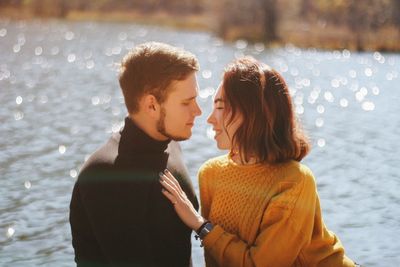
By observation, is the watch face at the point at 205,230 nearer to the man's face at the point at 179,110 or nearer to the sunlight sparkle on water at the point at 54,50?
the man's face at the point at 179,110

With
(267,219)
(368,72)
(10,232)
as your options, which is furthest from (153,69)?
(368,72)

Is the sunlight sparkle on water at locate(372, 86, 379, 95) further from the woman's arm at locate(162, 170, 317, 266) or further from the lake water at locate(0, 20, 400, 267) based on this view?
the woman's arm at locate(162, 170, 317, 266)

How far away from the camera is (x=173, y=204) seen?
370cm

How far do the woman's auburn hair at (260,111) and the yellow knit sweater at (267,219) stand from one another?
0.31 feet

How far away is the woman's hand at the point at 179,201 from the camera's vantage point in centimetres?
360

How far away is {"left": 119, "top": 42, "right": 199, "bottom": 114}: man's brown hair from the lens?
3500 millimetres

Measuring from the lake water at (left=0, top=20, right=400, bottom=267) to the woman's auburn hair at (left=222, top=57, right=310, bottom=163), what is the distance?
6.50 feet

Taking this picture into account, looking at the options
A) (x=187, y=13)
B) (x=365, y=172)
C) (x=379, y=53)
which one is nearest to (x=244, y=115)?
(x=365, y=172)

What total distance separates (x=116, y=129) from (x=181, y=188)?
11.3m

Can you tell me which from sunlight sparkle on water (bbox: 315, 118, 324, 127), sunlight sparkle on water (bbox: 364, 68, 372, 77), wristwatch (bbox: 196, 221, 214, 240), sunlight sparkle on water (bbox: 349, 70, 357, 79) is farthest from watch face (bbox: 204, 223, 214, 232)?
sunlight sparkle on water (bbox: 364, 68, 372, 77)

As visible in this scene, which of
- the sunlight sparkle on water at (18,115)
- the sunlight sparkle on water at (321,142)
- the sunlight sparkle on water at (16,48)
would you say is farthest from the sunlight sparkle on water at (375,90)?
the sunlight sparkle on water at (16,48)

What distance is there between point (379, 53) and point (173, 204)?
39838 millimetres

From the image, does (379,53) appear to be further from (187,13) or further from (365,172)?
(187,13)

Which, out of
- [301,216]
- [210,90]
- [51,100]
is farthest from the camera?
[210,90]
